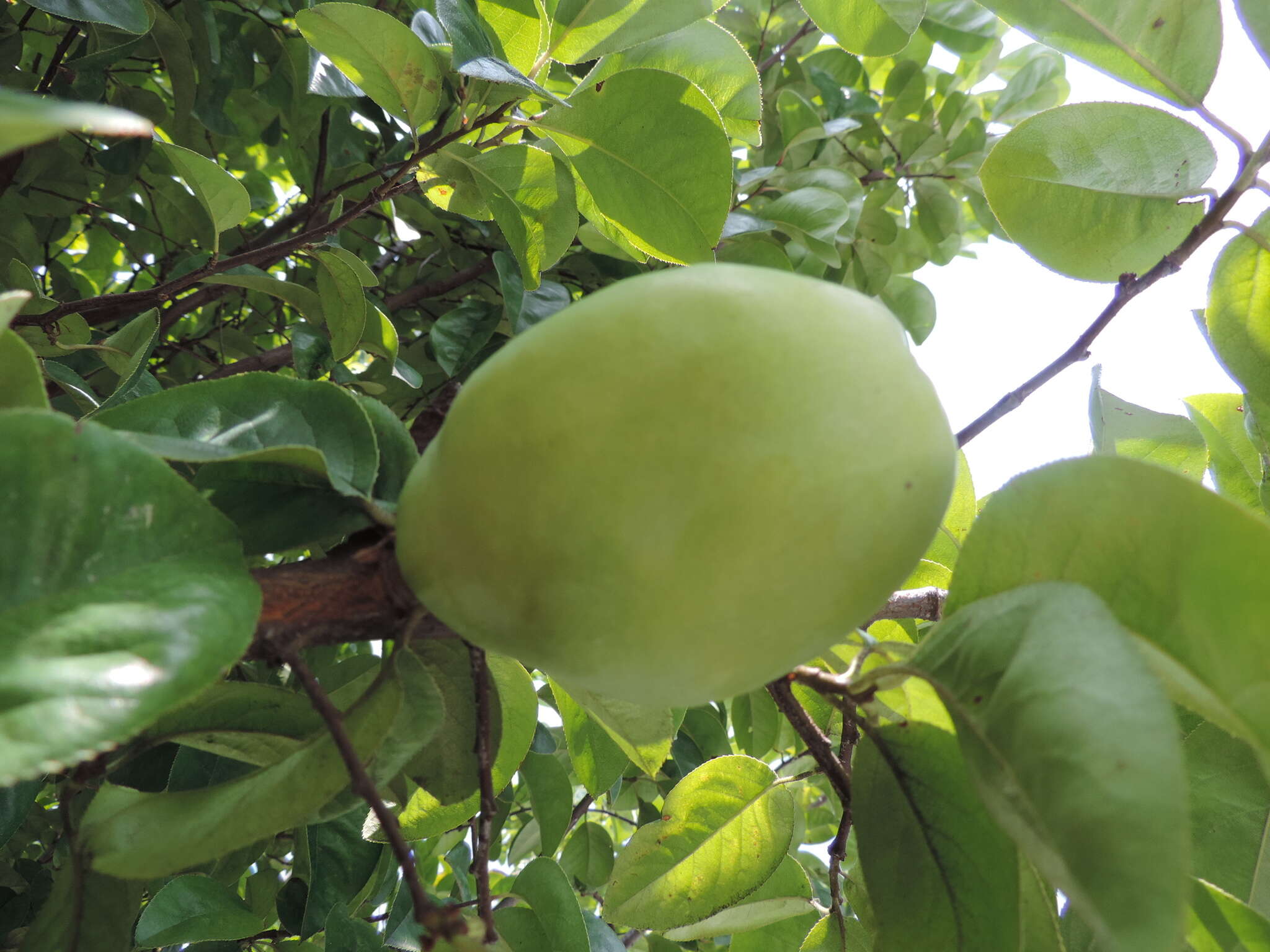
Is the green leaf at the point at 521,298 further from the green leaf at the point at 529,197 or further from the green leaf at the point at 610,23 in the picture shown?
the green leaf at the point at 610,23

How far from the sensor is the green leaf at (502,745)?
708mm

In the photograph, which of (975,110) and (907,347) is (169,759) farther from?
(975,110)

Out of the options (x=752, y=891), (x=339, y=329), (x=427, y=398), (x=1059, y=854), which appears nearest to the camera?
(x=1059, y=854)

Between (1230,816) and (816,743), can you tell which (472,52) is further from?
(1230,816)

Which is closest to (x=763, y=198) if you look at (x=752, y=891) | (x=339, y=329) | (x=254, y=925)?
(x=339, y=329)

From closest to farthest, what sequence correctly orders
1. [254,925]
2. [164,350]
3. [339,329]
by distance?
[254,925] → [339,329] → [164,350]

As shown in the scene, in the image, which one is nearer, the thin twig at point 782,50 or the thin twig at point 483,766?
the thin twig at point 483,766

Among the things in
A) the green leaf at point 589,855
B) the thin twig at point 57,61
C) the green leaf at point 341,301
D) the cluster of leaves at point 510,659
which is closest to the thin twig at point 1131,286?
the cluster of leaves at point 510,659

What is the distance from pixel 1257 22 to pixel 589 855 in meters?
1.38

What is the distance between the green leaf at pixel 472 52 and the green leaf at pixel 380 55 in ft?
0.35

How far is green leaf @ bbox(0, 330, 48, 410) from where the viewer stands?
0.42 meters

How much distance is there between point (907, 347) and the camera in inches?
17.5

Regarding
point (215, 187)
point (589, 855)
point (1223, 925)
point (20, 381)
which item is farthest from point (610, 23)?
point (589, 855)

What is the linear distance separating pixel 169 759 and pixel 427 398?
657 mm
